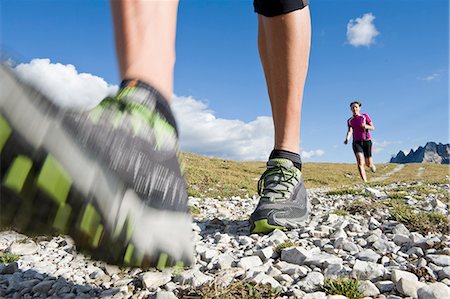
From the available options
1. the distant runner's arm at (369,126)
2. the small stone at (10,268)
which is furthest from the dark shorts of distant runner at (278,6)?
the distant runner's arm at (369,126)

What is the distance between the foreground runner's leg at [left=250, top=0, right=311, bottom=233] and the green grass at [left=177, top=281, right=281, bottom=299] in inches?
51.2

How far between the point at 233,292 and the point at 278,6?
6.74ft

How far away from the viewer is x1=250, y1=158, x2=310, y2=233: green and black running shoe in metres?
3.49

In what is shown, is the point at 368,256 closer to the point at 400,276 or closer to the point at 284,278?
the point at 400,276

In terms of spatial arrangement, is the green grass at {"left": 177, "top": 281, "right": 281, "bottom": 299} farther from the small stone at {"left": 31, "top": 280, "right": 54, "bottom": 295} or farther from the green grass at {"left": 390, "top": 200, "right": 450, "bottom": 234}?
the green grass at {"left": 390, "top": 200, "right": 450, "bottom": 234}

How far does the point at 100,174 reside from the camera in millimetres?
Result: 1121

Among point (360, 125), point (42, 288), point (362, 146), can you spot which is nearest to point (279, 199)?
point (42, 288)

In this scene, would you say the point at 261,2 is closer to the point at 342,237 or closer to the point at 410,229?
the point at 342,237

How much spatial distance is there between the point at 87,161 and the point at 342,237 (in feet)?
8.84

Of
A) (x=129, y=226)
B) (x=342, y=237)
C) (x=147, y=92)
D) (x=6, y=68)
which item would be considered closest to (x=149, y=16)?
(x=147, y=92)

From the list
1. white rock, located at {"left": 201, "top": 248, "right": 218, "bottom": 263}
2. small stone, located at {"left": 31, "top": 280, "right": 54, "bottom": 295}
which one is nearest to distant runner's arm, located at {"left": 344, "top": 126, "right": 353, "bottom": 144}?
white rock, located at {"left": 201, "top": 248, "right": 218, "bottom": 263}

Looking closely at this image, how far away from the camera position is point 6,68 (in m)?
0.99

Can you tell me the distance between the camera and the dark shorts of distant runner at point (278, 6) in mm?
2959

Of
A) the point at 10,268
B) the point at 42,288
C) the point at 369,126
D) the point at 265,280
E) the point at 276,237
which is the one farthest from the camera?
the point at 369,126
